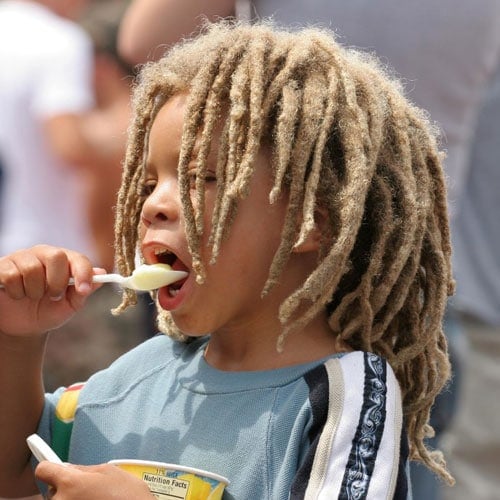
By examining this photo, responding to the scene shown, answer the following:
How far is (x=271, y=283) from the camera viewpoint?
228 cm

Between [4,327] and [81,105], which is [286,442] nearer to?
[4,327]

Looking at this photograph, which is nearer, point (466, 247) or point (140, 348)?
point (140, 348)

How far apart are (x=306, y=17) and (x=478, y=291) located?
1.46 meters

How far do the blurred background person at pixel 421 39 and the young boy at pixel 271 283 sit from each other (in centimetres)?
107

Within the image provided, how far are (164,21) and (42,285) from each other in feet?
5.05

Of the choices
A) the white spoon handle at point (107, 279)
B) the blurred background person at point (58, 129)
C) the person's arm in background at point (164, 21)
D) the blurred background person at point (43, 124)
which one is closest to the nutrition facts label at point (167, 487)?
the white spoon handle at point (107, 279)

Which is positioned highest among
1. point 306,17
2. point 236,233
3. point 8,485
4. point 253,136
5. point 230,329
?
point 306,17

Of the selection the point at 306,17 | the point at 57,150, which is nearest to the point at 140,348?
the point at 306,17

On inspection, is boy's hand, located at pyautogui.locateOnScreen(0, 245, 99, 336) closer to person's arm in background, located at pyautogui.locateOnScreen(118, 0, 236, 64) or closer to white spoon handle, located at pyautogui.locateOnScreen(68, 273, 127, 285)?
white spoon handle, located at pyautogui.locateOnScreen(68, 273, 127, 285)

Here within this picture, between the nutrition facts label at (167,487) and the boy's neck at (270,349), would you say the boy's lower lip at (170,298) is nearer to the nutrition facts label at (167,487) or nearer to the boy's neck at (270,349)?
the boy's neck at (270,349)

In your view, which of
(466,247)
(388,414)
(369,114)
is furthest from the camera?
(466,247)

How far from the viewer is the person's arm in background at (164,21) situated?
363cm

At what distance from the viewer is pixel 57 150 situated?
575 cm

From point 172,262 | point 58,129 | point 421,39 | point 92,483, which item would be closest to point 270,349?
point 172,262
